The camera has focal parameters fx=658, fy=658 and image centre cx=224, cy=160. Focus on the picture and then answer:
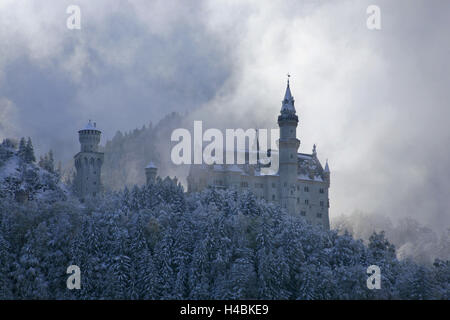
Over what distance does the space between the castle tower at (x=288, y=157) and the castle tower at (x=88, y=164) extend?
3370cm

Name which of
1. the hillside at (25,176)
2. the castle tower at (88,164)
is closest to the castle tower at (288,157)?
the castle tower at (88,164)

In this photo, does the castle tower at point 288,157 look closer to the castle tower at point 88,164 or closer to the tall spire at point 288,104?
→ the tall spire at point 288,104

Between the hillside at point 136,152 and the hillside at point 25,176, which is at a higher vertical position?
the hillside at point 136,152

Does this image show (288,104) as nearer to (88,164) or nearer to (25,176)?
(88,164)

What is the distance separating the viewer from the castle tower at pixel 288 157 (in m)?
120

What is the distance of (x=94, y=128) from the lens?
407 feet

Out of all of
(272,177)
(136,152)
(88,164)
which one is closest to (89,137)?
(88,164)

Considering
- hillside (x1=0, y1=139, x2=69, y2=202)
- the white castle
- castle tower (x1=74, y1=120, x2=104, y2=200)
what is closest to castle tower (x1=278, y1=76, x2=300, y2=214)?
the white castle

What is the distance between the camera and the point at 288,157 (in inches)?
4739

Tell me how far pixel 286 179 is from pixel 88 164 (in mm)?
36564

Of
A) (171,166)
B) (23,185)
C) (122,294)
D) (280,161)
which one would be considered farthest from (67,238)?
(171,166)
